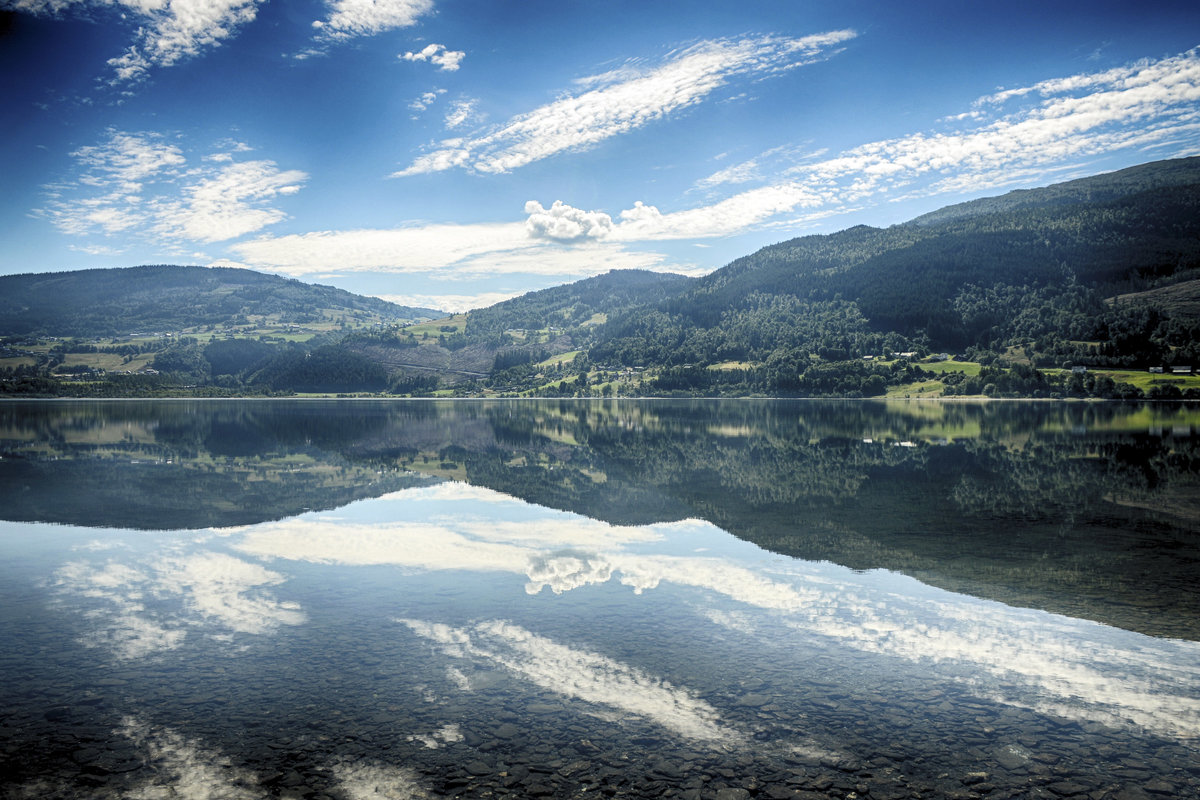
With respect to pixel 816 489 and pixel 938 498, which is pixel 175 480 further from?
pixel 938 498

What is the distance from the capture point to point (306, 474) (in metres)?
43.7

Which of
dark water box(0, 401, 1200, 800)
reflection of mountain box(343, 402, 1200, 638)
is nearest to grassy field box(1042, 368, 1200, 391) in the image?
reflection of mountain box(343, 402, 1200, 638)

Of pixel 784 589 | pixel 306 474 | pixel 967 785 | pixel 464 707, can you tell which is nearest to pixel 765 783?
pixel 967 785

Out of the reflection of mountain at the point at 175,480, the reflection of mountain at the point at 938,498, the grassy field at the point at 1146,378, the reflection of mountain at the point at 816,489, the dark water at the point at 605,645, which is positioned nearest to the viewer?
the dark water at the point at 605,645

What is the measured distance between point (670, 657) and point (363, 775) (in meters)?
6.11

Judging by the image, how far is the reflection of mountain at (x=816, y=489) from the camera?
20.6 metres

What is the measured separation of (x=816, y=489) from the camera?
35344 mm

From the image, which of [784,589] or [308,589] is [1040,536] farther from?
[308,589]

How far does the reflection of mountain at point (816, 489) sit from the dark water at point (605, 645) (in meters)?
0.26

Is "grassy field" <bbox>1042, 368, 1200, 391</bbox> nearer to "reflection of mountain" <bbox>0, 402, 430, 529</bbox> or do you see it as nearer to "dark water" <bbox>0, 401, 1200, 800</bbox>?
"dark water" <bbox>0, 401, 1200, 800</bbox>

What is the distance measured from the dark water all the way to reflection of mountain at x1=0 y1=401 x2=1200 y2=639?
10.1 inches

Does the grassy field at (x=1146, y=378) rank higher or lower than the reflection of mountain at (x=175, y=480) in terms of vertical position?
lower

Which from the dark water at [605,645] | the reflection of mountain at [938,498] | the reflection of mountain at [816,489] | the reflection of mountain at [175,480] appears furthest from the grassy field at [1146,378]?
the reflection of mountain at [175,480]

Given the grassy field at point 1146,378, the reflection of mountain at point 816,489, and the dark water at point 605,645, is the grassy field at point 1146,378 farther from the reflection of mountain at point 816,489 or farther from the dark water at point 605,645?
the dark water at point 605,645
